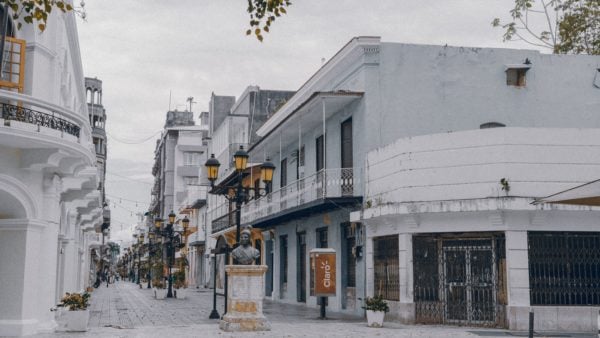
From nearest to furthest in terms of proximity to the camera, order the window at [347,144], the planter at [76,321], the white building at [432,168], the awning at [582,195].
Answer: the awning at [582,195] < the planter at [76,321] < the white building at [432,168] < the window at [347,144]

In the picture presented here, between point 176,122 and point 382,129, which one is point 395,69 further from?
point 176,122

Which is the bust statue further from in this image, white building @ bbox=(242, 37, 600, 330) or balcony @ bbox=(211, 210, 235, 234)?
balcony @ bbox=(211, 210, 235, 234)

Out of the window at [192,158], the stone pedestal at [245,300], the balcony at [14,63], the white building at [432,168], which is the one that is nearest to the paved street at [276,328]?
the stone pedestal at [245,300]

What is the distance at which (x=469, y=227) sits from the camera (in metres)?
16.4

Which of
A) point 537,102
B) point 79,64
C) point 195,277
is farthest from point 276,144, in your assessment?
point 195,277

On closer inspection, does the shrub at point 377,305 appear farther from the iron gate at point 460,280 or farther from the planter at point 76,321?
the planter at point 76,321

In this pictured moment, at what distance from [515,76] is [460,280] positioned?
25.4ft

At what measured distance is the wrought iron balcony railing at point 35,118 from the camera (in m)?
13.4

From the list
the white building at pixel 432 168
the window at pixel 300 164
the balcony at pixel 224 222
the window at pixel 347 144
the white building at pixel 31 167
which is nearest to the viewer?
the white building at pixel 31 167

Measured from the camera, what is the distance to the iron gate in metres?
16.2

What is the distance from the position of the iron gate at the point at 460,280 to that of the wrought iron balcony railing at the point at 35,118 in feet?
28.1

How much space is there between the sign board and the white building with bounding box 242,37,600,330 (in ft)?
4.02

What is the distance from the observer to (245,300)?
15195 millimetres

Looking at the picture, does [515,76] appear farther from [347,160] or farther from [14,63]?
[14,63]
